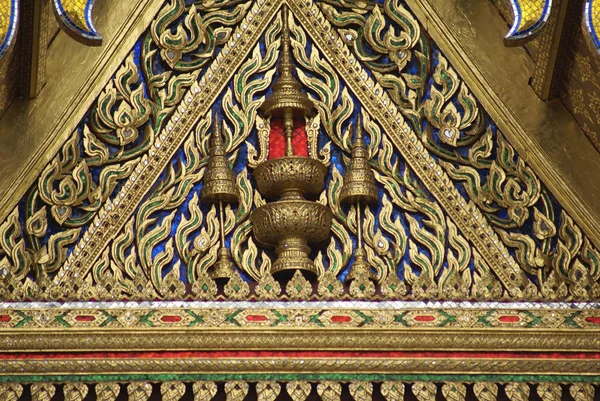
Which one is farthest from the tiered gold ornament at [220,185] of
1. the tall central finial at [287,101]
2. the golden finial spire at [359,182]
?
the golden finial spire at [359,182]

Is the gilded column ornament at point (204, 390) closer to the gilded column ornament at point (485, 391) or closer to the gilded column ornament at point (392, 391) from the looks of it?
the gilded column ornament at point (392, 391)

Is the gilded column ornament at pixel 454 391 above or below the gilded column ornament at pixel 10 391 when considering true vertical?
above

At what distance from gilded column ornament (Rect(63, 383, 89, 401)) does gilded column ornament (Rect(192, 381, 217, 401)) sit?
18.5 inches

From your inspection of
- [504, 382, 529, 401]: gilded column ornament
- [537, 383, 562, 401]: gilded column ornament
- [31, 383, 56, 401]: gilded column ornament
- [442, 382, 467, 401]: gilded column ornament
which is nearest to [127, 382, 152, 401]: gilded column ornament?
[31, 383, 56, 401]: gilded column ornament

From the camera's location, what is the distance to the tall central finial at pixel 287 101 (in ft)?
25.5

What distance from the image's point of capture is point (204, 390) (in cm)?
704

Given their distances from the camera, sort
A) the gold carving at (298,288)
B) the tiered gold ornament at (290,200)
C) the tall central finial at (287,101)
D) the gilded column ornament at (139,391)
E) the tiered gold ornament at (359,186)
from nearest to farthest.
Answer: the gilded column ornament at (139,391)
the gold carving at (298,288)
the tiered gold ornament at (290,200)
the tiered gold ornament at (359,186)
the tall central finial at (287,101)

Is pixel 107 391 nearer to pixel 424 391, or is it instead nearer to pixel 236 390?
pixel 236 390

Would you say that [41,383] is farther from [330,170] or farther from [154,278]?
[330,170]

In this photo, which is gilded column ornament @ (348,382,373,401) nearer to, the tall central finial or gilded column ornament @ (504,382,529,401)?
gilded column ornament @ (504,382,529,401)

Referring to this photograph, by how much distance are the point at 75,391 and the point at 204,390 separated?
1.82 ft

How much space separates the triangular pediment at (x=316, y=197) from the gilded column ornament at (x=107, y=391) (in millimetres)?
436

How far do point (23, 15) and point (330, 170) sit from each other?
1601 millimetres

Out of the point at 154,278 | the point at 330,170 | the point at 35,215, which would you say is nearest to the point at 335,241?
the point at 330,170
